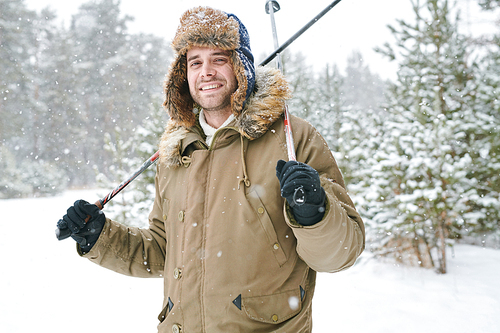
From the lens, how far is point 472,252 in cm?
615


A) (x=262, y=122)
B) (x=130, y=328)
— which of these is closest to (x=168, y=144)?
(x=262, y=122)

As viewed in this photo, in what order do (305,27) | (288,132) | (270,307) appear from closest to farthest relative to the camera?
(270,307) → (288,132) → (305,27)

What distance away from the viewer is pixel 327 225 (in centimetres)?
131

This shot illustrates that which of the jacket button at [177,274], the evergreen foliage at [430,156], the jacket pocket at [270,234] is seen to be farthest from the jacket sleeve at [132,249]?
the evergreen foliage at [430,156]

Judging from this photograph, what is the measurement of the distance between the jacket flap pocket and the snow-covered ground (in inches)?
118

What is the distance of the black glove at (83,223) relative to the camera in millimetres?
1850

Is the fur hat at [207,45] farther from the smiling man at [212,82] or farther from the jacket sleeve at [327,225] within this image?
the jacket sleeve at [327,225]

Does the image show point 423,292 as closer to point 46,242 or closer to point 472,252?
point 472,252

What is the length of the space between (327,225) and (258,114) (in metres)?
0.73

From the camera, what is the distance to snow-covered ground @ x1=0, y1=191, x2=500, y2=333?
4.09 m

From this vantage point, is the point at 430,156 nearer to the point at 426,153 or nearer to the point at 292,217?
the point at 426,153

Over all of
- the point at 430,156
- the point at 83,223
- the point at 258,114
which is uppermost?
the point at 258,114

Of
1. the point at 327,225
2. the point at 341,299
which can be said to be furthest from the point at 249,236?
the point at 341,299

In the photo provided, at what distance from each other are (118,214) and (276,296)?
20.9 ft
